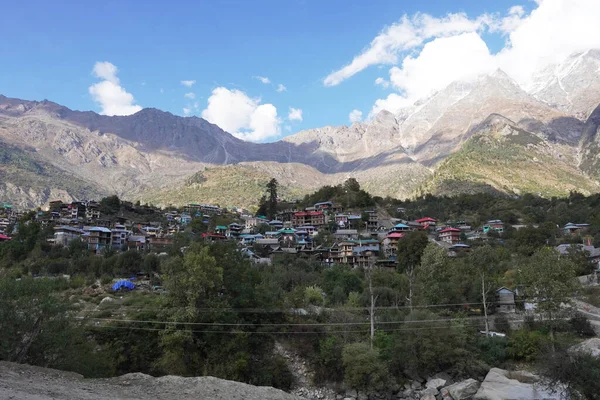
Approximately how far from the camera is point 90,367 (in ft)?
69.9

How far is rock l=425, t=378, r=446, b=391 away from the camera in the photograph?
96.2 feet

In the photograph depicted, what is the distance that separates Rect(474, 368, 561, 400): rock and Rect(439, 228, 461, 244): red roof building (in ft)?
136

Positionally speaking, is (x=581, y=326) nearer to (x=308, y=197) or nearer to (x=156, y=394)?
(x=156, y=394)

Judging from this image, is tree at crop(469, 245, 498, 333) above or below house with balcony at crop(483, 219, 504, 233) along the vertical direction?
below

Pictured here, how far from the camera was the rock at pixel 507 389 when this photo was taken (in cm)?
2472

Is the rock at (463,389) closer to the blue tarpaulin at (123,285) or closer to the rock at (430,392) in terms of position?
the rock at (430,392)

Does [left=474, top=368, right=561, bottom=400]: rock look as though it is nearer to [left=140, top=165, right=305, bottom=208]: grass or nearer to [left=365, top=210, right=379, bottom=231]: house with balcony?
[left=365, top=210, right=379, bottom=231]: house with balcony

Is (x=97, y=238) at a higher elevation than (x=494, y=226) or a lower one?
lower

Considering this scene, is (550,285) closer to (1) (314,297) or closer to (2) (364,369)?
(2) (364,369)

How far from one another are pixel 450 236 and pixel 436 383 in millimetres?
42779

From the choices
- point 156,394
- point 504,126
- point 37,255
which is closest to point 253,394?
point 156,394

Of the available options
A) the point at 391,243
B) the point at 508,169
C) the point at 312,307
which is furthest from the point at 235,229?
the point at 508,169

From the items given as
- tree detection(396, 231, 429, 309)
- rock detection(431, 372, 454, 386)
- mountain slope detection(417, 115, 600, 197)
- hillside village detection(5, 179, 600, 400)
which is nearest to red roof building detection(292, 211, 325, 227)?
hillside village detection(5, 179, 600, 400)

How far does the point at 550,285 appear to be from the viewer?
3309cm
